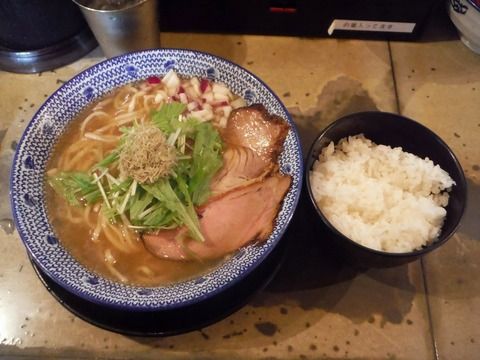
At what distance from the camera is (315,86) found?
1.84 metres

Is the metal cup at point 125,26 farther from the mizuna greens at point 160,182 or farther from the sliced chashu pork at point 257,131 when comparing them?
the sliced chashu pork at point 257,131

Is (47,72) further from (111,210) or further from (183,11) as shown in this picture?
(111,210)

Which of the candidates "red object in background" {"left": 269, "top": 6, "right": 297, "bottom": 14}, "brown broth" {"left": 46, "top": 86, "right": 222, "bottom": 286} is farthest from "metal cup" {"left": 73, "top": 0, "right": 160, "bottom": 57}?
"brown broth" {"left": 46, "top": 86, "right": 222, "bottom": 286}

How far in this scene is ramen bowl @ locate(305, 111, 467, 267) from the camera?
1260 millimetres

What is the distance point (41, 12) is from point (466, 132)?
5.15 feet

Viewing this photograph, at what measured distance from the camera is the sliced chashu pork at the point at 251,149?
138 cm

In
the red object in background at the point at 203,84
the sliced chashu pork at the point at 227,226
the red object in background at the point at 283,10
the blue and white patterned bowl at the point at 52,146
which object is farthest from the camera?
the red object in background at the point at 283,10

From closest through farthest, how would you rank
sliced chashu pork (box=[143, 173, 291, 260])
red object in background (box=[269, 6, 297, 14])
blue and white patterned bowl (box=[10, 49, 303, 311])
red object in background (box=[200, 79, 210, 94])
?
blue and white patterned bowl (box=[10, 49, 303, 311]) < sliced chashu pork (box=[143, 173, 291, 260]) < red object in background (box=[200, 79, 210, 94]) < red object in background (box=[269, 6, 297, 14])

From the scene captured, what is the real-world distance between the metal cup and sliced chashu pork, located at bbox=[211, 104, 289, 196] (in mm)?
520

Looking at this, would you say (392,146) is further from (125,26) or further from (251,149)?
(125,26)

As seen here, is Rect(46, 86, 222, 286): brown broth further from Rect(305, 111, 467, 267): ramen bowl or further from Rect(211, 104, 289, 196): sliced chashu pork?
Rect(305, 111, 467, 267): ramen bowl

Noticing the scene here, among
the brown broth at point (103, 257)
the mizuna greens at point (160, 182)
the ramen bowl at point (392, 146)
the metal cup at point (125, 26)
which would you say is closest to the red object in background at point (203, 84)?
the mizuna greens at point (160, 182)

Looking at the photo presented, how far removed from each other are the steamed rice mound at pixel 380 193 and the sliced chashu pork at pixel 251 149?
15 centimetres

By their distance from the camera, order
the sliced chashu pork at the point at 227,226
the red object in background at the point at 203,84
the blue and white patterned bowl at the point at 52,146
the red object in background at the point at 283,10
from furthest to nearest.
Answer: the red object in background at the point at 283,10, the red object in background at the point at 203,84, the sliced chashu pork at the point at 227,226, the blue and white patterned bowl at the point at 52,146
